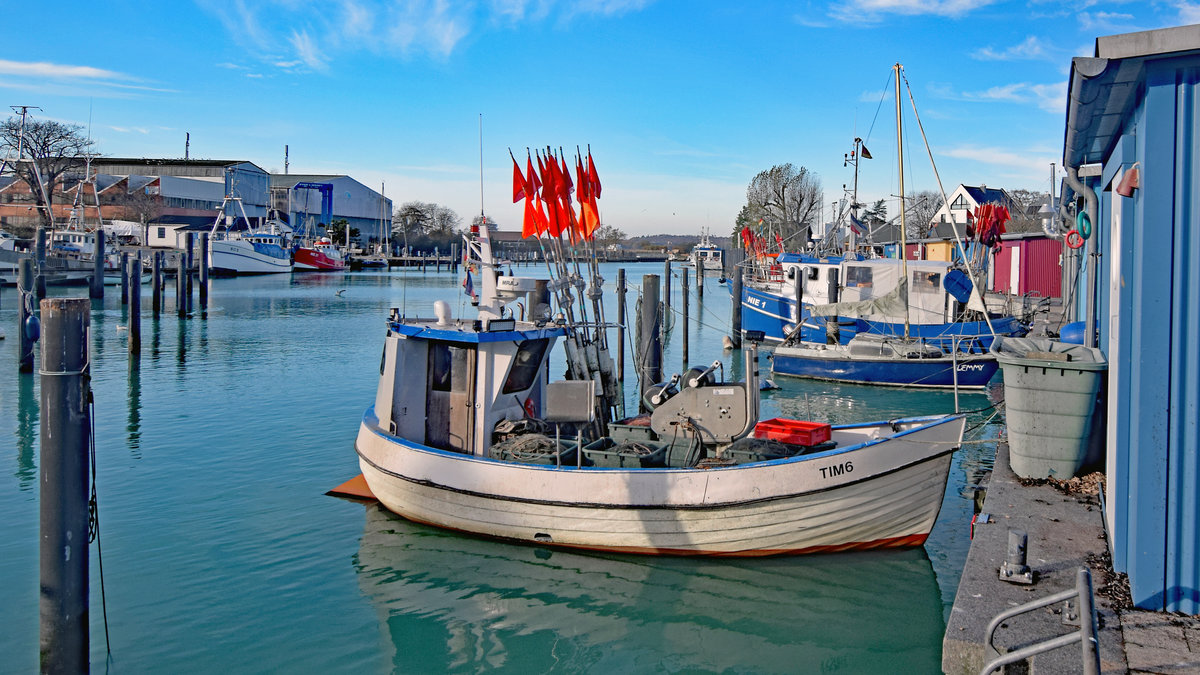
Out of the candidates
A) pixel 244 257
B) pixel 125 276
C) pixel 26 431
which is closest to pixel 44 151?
pixel 244 257

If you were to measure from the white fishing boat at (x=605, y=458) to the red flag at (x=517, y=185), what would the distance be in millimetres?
767

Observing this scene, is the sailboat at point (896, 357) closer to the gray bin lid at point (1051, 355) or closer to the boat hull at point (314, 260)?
the gray bin lid at point (1051, 355)

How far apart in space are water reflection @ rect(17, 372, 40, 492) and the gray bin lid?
12.3 meters

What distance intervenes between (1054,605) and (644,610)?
3.69 metres

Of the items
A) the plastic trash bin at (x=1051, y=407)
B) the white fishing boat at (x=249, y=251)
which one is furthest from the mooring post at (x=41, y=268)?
the white fishing boat at (x=249, y=251)

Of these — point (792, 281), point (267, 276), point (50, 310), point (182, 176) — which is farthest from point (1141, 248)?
point (182, 176)

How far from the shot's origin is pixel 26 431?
15.5 meters

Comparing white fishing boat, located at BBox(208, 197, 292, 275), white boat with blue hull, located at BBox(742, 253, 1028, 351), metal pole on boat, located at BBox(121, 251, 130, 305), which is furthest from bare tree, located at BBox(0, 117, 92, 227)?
white boat with blue hull, located at BBox(742, 253, 1028, 351)

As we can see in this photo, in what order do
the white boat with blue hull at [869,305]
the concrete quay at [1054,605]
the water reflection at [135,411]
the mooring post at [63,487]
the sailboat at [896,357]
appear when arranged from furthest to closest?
1. the white boat with blue hull at [869,305]
2. the sailboat at [896,357]
3. the water reflection at [135,411]
4. the mooring post at [63,487]
5. the concrete quay at [1054,605]

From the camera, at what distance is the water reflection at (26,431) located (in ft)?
41.2

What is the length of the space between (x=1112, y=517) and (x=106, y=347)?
27373 mm

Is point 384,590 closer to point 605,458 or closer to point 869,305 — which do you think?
point 605,458

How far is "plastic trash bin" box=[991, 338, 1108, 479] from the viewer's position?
7.78 metres

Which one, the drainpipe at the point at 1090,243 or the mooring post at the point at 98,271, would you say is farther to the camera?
the mooring post at the point at 98,271
